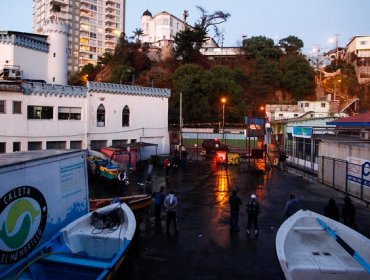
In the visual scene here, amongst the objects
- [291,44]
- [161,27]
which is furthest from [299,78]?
[161,27]

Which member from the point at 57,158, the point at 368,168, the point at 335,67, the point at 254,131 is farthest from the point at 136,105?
the point at 335,67

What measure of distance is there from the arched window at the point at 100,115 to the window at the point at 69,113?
6.64ft

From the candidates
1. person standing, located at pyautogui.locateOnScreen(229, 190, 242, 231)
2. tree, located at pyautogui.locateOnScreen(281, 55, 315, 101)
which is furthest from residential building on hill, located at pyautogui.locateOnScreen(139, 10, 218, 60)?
person standing, located at pyautogui.locateOnScreen(229, 190, 242, 231)

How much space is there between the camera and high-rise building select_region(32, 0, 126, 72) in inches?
4218

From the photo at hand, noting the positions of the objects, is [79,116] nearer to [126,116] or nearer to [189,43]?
[126,116]

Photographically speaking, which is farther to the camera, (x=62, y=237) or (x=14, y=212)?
(x=62, y=237)

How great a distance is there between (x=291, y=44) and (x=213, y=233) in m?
74.1

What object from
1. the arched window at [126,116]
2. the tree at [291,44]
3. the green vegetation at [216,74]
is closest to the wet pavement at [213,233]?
the arched window at [126,116]

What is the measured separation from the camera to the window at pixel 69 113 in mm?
35156

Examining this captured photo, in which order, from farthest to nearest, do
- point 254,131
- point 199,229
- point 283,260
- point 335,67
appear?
1. point 335,67
2. point 254,131
3. point 199,229
4. point 283,260

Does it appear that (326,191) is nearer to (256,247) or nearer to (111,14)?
(256,247)

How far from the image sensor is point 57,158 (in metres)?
10.9

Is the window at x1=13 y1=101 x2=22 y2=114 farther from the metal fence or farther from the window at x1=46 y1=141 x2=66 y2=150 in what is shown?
the metal fence

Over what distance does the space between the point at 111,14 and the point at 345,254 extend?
120m
